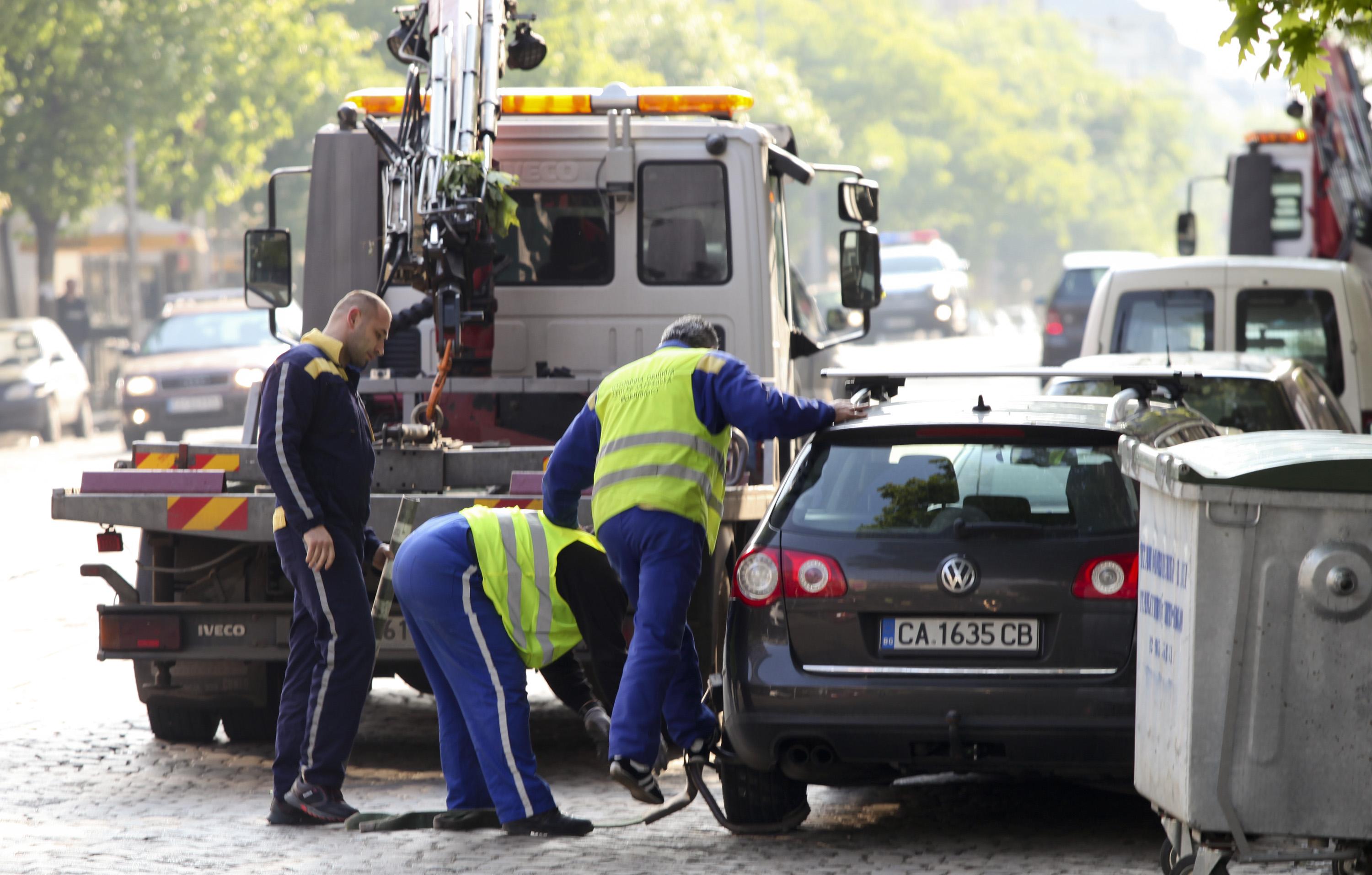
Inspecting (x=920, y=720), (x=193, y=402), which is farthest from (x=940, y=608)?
(x=193, y=402)

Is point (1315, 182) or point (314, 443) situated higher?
point (1315, 182)

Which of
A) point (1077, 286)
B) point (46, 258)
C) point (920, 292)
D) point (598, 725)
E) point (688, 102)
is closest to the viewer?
point (598, 725)

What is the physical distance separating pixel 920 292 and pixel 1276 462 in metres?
39.7

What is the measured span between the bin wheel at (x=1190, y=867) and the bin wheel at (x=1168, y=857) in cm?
2

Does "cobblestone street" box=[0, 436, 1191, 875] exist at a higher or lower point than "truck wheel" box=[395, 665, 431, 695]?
lower

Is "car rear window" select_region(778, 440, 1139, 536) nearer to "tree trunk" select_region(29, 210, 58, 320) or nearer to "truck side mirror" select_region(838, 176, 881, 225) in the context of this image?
"truck side mirror" select_region(838, 176, 881, 225)

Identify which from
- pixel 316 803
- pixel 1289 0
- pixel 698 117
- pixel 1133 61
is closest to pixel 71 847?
pixel 316 803

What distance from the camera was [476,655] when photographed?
6.11m

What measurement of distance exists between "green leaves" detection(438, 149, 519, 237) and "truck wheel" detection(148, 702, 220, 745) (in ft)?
8.00

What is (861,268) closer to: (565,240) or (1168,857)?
(565,240)

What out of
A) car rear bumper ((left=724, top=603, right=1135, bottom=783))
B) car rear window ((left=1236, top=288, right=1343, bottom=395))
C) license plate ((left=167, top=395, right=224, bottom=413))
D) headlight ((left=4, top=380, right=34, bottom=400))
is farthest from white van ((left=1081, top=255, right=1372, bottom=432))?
headlight ((left=4, top=380, right=34, bottom=400))

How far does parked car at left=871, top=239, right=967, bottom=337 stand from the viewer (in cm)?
4378

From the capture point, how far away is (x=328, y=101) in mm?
39906

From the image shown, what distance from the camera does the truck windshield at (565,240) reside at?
31.6ft
